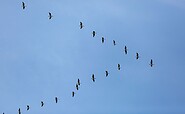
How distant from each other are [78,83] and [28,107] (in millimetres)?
23987

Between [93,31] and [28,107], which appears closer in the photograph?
[93,31]

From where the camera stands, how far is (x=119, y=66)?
162625 mm

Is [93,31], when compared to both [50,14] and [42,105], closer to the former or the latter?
[50,14]

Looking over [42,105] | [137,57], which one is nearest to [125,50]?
[137,57]

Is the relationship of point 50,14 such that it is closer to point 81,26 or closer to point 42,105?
point 81,26

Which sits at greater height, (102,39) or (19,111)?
(102,39)

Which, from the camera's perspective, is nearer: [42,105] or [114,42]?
[114,42]

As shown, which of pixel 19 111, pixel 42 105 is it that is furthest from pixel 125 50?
pixel 19 111

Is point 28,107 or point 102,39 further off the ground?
point 102,39

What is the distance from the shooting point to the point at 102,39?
153 metres

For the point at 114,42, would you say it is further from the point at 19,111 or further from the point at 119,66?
Result: the point at 19,111

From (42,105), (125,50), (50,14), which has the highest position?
(50,14)

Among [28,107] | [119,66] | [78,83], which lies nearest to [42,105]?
[28,107]

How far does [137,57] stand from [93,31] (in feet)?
52.1
